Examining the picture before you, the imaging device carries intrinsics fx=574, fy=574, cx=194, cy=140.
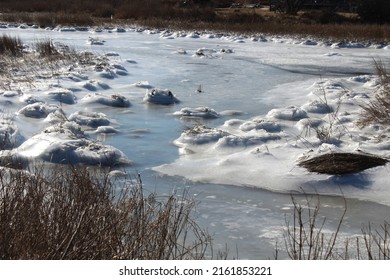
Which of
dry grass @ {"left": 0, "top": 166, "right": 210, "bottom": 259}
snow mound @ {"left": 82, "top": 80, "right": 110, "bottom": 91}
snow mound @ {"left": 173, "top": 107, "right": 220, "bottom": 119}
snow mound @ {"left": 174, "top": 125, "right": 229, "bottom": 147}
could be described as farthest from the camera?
snow mound @ {"left": 82, "top": 80, "right": 110, "bottom": 91}

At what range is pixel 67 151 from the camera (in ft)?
20.1

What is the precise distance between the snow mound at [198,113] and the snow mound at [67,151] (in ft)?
8.26

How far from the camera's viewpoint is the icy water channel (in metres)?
4.59

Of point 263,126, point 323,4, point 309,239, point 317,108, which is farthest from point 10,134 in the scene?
point 323,4

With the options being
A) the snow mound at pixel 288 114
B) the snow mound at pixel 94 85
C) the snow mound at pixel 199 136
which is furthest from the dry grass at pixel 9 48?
the snow mound at pixel 199 136

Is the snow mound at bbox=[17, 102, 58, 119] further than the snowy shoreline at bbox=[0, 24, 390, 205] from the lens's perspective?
Yes

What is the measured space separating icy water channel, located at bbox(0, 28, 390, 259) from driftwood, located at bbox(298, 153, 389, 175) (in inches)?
20.5

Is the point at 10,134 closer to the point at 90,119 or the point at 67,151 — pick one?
the point at 67,151

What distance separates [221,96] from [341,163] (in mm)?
5087

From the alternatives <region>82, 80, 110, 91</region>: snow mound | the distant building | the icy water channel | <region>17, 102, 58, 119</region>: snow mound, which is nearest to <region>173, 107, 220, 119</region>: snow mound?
the icy water channel

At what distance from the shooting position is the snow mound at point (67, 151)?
5.99 meters

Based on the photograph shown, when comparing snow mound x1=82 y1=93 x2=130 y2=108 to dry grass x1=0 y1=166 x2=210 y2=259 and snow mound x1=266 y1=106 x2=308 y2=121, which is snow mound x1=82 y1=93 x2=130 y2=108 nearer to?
snow mound x1=266 y1=106 x2=308 y2=121

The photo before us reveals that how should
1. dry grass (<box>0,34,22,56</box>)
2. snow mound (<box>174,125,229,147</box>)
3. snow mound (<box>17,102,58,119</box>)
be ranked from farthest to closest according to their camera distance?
1. dry grass (<box>0,34,22,56</box>)
2. snow mound (<box>17,102,58,119</box>)
3. snow mound (<box>174,125,229,147</box>)

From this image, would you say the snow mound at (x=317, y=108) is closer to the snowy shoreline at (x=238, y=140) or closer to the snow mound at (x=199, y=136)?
the snowy shoreline at (x=238, y=140)
